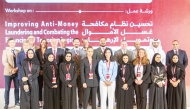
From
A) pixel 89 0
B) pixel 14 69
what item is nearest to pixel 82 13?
pixel 89 0

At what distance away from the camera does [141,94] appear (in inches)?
193

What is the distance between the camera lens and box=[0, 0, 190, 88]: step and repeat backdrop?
6762 millimetres

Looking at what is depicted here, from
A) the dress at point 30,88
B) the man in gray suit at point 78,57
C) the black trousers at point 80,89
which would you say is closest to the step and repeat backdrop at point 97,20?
the man in gray suit at point 78,57

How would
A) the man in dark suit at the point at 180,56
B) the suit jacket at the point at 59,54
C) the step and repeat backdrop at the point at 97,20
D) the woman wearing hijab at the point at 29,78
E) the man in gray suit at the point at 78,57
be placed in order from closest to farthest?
1. the woman wearing hijab at the point at 29,78
2. the suit jacket at the point at 59,54
3. the man in gray suit at the point at 78,57
4. the man in dark suit at the point at 180,56
5. the step and repeat backdrop at the point at 97,20

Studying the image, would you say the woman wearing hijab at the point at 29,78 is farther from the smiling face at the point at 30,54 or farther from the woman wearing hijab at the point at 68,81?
the woman wearing hijab at the point at 68,81

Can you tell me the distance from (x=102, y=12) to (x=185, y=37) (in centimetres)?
229

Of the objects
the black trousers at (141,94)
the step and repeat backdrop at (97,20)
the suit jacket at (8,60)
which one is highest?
the step and repeat backdrop at (97,20)

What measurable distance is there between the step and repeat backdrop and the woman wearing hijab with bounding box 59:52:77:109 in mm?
2061

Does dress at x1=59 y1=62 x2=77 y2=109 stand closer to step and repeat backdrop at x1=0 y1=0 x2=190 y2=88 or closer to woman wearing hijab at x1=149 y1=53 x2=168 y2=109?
woman wearing hijab at x1=149 y1=53 x2=168 y2=109

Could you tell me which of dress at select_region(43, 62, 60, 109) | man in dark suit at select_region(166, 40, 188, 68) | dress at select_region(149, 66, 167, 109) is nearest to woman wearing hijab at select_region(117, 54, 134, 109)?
dress at select_region(149, 66, 167, 109)

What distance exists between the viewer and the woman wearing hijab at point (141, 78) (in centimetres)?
489

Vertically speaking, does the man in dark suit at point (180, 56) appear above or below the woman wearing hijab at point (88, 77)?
above

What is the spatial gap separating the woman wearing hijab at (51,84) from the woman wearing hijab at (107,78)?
81 cm

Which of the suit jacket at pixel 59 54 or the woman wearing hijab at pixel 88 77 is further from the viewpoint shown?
the suit jacket at pixel 59 54
